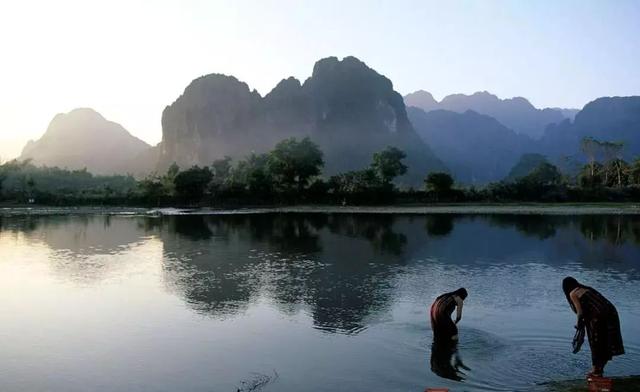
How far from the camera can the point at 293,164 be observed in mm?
104188

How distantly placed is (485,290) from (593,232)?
2983cm

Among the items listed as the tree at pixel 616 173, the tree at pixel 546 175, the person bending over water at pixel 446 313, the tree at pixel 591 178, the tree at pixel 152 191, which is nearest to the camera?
the person bending over water at pixel 446 313

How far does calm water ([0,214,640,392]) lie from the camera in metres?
12.8

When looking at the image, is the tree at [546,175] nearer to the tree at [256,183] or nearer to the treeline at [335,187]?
the treeline at [335,187]

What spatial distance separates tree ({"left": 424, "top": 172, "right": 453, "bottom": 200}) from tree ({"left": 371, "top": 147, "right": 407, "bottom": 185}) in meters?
5.91

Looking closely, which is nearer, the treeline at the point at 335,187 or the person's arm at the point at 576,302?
the person's arm at the point at 576,302

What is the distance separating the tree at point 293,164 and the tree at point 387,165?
36.6 feet

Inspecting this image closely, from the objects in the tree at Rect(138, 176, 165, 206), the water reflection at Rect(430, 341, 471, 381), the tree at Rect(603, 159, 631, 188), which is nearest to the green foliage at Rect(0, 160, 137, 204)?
the tree at Rect(138, 176, 165, 206)

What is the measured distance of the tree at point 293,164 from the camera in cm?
10438

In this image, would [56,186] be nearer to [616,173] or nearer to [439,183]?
[439,183]

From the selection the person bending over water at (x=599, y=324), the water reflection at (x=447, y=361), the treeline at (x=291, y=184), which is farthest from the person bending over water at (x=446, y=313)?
the treeline at (x=291, y=184)

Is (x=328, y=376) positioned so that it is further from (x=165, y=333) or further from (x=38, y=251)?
(x=38, y=251)

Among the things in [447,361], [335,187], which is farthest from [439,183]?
[447,361]

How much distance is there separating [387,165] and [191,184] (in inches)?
1495
